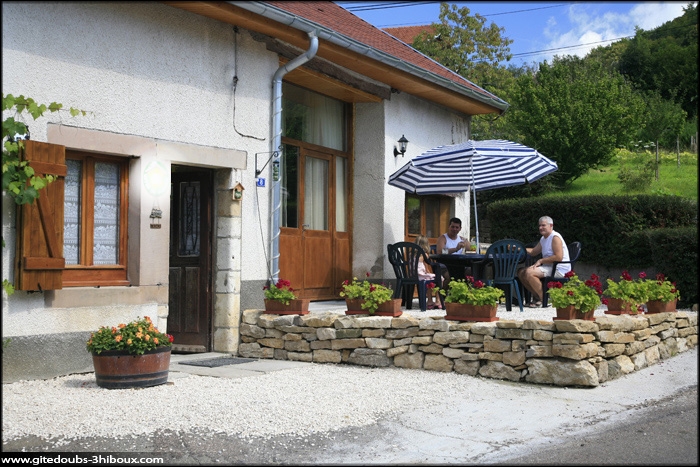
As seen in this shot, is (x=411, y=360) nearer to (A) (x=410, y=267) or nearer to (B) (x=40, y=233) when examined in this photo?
(A) (x=410, y=267)

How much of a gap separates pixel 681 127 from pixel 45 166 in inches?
943

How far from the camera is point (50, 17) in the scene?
21.8 ft

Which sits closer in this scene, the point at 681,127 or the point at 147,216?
the point at 147,216

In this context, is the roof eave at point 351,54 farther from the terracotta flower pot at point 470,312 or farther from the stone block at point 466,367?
the stone block at point 466,367

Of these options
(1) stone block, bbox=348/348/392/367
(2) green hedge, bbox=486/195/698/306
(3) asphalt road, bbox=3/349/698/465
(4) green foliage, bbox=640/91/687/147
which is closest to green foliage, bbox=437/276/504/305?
(1) stone block, bbox=348/348/392/367

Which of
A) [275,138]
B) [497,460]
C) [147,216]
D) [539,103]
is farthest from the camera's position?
[539,103]

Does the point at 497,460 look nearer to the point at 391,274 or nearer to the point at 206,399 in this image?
the point at 206,399

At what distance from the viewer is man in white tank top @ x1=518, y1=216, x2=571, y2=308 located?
9328mm

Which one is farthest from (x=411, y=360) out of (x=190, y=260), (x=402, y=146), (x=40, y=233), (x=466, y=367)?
(x=402, y=146)

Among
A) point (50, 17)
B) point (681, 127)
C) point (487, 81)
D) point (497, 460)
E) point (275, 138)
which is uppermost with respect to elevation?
point (487, 81)

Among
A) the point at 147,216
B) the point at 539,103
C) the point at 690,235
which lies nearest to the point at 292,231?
the point at 147,216

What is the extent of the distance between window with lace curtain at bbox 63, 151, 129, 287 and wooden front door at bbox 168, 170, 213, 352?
1.17m

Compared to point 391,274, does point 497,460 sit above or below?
below

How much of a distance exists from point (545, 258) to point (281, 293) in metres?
3.40
